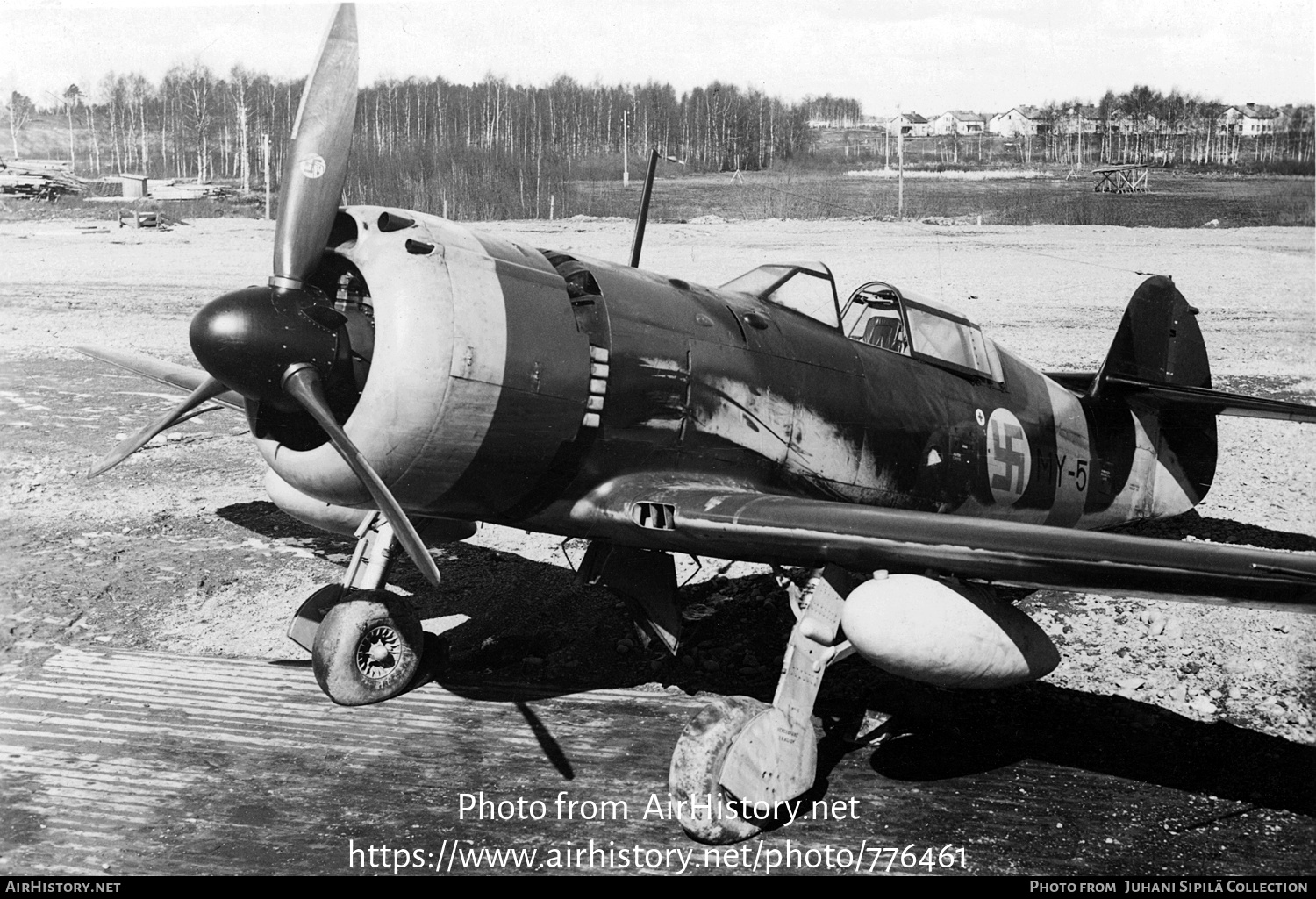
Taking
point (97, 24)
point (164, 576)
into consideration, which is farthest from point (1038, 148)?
point (164, 576)

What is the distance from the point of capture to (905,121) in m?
31.6

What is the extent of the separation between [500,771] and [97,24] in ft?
28.8

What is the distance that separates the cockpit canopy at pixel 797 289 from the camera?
6.21 metres

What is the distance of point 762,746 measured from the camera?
4777 mm

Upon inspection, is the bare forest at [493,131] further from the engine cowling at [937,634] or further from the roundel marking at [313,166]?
the engine cowling at [937,634]

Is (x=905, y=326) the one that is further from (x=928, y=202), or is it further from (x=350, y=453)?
(x=928, y=202)

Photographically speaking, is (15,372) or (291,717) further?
(15,372)

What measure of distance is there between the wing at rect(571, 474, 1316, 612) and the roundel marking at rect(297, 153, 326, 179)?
1.88 metres

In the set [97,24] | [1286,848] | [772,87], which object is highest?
[772,87]

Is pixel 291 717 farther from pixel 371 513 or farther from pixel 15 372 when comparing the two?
pixel 15 372

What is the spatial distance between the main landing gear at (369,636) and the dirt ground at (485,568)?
25.5 inches

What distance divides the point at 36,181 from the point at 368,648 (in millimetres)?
35613

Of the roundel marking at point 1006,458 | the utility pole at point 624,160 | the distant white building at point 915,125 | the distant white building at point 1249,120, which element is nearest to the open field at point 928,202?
the utility pole at point 624,160
